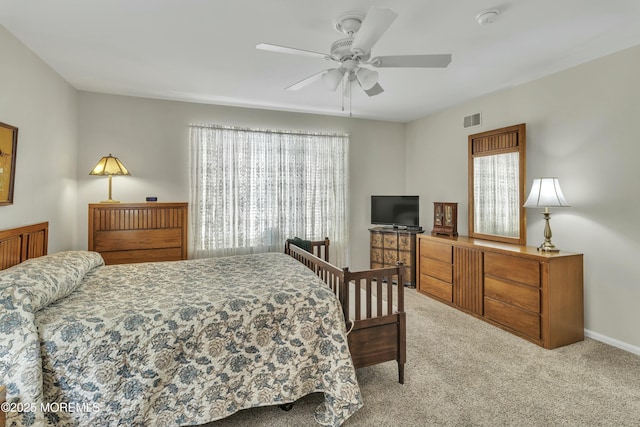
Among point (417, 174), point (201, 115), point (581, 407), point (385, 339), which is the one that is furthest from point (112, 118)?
point (581, 407)

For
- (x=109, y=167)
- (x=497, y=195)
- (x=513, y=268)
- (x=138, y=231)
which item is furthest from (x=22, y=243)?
(x=497, y=195)

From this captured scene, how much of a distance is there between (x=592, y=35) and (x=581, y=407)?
281 cm

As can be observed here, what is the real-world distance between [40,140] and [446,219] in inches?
183

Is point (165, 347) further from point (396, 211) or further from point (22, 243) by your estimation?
point (396, 211)

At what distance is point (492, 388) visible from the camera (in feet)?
7.38

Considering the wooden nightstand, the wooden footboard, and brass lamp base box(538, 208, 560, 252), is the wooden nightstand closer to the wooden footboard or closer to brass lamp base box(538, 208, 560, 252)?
the wooden footboard

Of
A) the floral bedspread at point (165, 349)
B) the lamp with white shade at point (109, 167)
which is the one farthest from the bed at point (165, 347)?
the lamp with white shade at point (109, 167)

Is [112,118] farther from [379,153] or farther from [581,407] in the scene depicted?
[581,407]

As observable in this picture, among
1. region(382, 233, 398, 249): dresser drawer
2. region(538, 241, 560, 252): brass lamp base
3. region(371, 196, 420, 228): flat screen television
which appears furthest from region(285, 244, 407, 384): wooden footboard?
region(371, 196, 420, 228): flat screen television

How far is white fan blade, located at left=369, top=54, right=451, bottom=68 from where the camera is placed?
6.93 feet

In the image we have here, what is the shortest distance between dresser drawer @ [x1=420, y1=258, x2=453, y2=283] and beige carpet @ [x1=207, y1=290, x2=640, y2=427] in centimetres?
95

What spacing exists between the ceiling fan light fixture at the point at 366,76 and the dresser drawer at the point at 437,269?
8.59 ft

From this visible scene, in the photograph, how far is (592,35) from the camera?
2518 millimetres

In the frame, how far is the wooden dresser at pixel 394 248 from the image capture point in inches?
185
